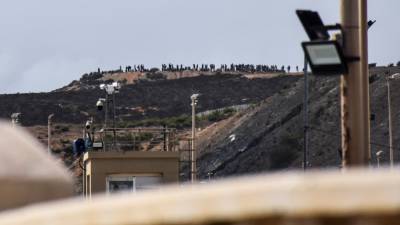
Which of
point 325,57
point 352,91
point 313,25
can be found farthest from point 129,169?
point 325,57

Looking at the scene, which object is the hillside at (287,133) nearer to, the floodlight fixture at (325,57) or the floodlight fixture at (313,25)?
the floodlight fixture at (313,25)

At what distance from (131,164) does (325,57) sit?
24.0 meters

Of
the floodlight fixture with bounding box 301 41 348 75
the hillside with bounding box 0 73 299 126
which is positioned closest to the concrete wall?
the floodlight fixture with bounding box 301 41 348 75

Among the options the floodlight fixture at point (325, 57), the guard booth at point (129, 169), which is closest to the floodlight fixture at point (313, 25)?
the floodlight fixture at point (325, 57)

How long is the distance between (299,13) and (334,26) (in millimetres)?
309

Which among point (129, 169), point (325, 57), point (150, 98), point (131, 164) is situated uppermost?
point (150, 98)

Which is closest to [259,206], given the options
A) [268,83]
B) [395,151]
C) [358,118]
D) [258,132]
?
[358,118]

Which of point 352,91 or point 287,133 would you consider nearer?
point 352,91

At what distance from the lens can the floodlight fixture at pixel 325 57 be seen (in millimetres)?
10500

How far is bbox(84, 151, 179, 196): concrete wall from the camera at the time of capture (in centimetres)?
3409

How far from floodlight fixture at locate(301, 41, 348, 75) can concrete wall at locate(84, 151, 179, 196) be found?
2323cm

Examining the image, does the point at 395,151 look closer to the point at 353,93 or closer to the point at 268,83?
the point at 268,83

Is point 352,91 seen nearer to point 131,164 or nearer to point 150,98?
point 131,164

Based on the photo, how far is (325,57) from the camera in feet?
34.9
